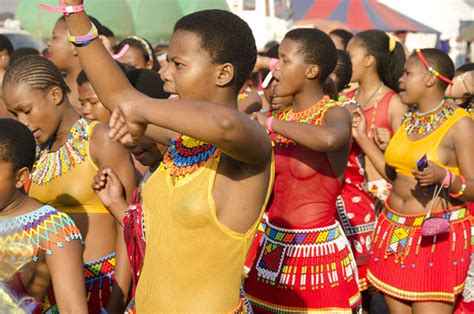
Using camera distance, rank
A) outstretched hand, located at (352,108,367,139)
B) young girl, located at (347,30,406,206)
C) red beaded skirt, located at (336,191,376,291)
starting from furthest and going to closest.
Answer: young girl, located at (347,30,406,206) < red beaded skirt, located at (336,191,376,291) < outstretched hand, located at (352,108,367,139)

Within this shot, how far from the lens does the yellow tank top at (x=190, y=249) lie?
2650mm

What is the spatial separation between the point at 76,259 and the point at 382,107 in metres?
4.07

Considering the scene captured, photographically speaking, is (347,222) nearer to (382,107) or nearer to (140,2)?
(382,107)

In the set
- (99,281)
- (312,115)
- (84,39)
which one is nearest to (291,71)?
(312,115)

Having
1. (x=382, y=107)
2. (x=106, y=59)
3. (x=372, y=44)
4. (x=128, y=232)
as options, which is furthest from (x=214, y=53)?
(x=372, y=44)

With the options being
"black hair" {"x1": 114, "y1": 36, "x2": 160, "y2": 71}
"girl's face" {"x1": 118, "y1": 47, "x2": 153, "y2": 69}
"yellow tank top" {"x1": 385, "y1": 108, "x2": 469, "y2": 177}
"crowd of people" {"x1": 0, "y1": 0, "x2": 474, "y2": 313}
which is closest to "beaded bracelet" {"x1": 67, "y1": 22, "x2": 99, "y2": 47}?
"crowd of people" {"x1": 0, "y1": 0, "x2": 474, "y2": 313}

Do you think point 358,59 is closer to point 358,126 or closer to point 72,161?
point 358,126

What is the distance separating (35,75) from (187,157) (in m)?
1.65

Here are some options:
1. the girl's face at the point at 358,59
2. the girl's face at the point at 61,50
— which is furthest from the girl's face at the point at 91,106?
the girl's face at the point at 358,59

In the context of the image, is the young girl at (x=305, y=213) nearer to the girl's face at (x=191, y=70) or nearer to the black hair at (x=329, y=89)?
the black hair at (x=329, y=89)

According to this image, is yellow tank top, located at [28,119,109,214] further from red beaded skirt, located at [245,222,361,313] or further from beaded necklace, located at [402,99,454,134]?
beaded necklace, located at [402,99,454,134]

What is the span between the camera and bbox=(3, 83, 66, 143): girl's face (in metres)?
4.02

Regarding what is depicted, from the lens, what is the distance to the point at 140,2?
610 inches

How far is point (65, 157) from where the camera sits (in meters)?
4.05
